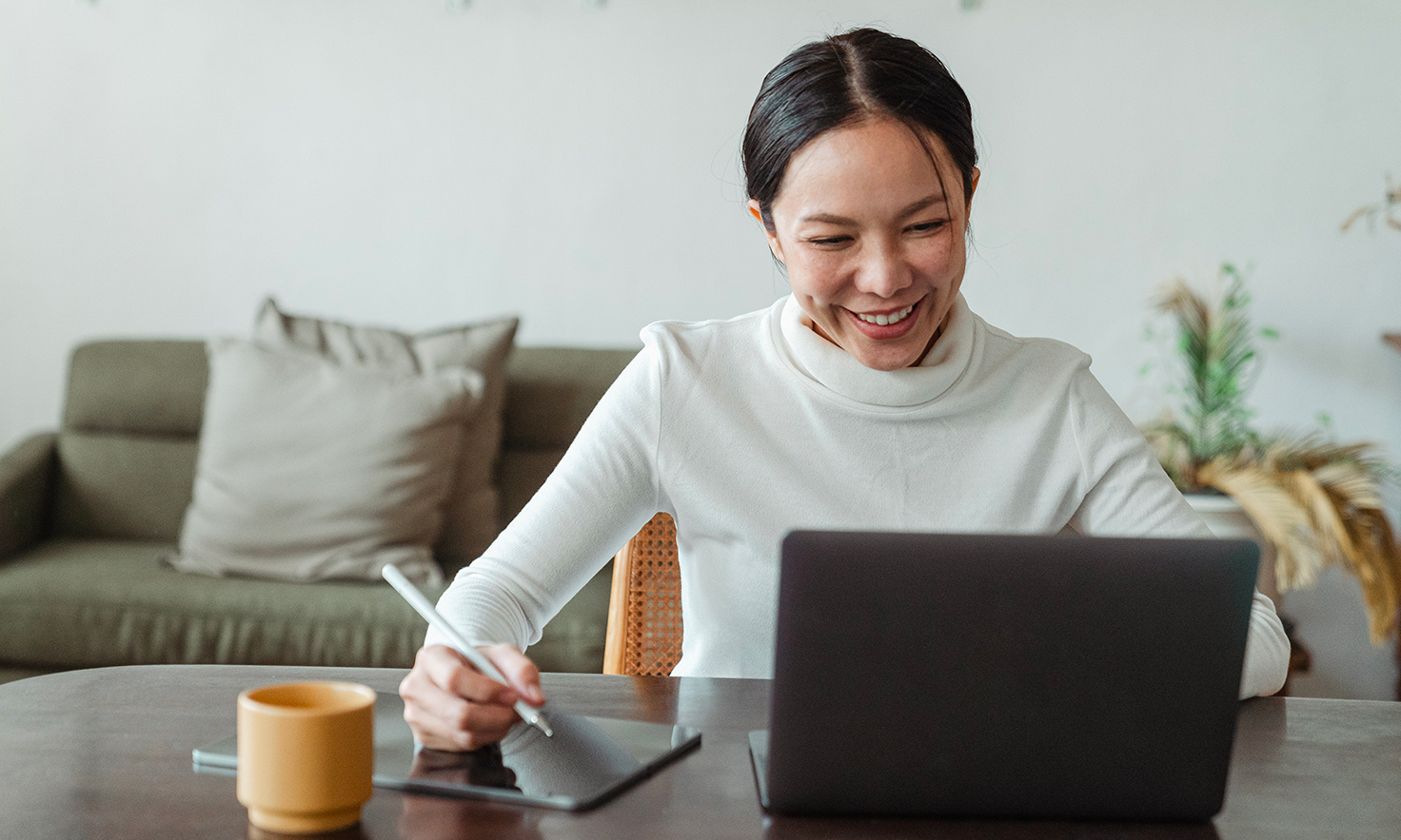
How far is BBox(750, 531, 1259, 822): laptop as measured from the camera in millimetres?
611

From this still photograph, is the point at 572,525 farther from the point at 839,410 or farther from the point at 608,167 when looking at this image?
the point at 608,167

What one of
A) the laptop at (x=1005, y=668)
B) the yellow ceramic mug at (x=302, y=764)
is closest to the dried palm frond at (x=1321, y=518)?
the laptop at (x=1005, y=668)

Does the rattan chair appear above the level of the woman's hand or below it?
below

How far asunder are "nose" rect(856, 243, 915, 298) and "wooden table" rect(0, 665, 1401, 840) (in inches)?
14.1

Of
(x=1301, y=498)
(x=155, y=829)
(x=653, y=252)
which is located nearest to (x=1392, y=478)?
(x=1301, y=498)

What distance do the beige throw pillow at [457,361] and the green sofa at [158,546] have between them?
10cm

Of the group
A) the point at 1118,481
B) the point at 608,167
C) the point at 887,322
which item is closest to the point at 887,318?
the point at 887,322

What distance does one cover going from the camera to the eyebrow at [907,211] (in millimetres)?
1021

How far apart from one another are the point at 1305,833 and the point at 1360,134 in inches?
97.1

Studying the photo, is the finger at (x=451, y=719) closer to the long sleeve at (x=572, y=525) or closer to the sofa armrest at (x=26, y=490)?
the long sleeve at (x=572, y=525)

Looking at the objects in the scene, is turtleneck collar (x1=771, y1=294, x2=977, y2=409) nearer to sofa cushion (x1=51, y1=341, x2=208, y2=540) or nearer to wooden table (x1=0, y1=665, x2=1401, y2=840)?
wooden table (x1=0, y1=665, x2=1401, y2=840)

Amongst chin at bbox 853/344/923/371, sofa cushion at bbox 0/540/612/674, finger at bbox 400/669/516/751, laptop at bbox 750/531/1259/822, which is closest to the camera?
laptop at bbox 750/531/1259/822

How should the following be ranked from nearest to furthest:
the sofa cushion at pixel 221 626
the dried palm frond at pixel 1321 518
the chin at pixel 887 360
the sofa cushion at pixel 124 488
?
1. the chin at pixel 887 360
2. the sofa cushion at pixel 221 626
3. the dried palm frond at pixel 1321 518
4. the sofa cushion at pixel 124 488

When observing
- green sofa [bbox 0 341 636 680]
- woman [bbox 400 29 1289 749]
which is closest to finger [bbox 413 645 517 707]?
woman [bbox 400 29 1289 749]
